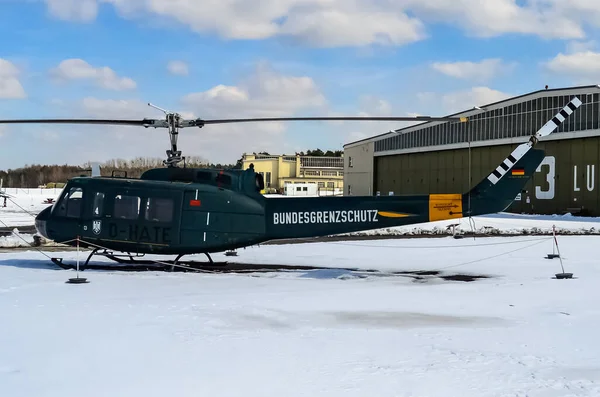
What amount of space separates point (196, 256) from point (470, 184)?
35033 millimetres

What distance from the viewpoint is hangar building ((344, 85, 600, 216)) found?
40156mm

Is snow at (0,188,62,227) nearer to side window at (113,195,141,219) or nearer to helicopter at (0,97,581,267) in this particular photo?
helicopter at (0,97,581,267)

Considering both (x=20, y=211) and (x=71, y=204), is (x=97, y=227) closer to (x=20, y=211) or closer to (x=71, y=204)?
(x=71, y=204)

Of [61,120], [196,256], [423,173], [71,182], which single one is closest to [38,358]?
[61,120]

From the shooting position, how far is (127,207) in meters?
13.9

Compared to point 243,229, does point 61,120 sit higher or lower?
higher

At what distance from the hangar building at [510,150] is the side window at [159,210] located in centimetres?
2924

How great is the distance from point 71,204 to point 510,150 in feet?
124

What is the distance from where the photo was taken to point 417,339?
7.50m

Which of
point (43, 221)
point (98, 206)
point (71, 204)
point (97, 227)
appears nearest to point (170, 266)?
point (97, 227)

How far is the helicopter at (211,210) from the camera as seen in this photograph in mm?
13898

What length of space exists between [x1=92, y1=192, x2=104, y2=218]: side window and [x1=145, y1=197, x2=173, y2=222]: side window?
117 cm

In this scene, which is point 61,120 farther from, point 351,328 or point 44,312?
point 351,328

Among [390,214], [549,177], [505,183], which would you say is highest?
[549,177]
